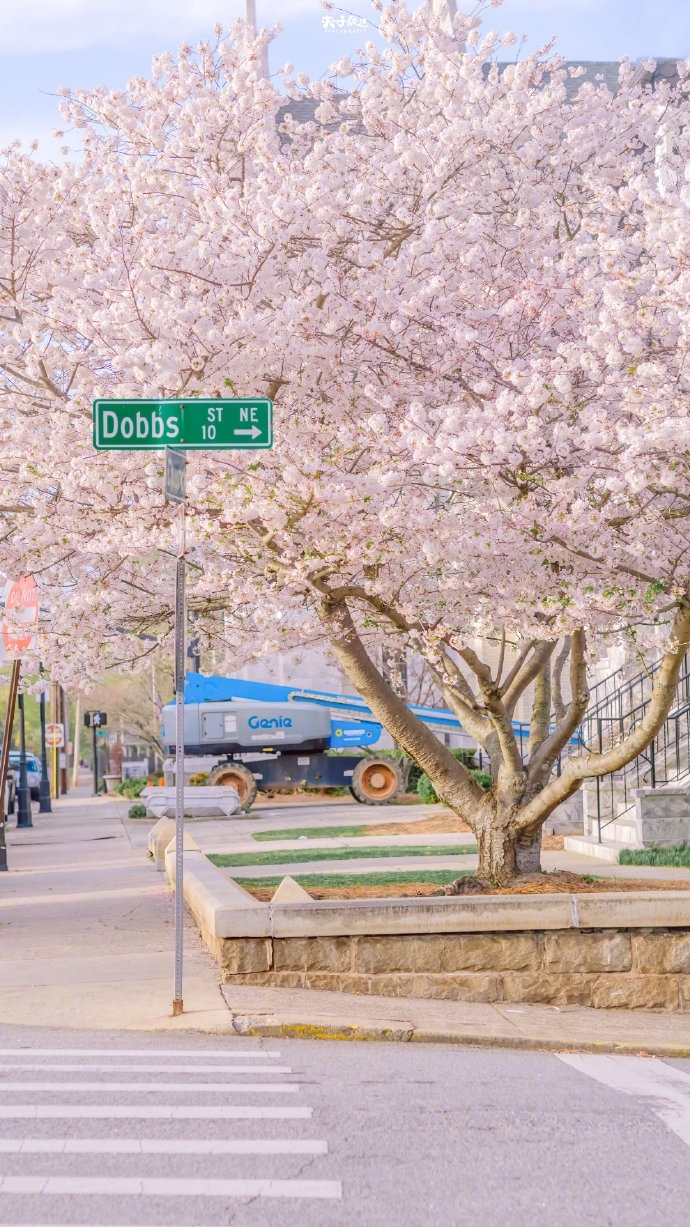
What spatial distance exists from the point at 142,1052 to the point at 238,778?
23255mm

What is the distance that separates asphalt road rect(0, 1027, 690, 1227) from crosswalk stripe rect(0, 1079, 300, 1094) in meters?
0.02

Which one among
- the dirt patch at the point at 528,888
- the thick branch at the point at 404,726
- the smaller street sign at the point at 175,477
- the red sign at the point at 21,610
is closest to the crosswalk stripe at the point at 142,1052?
the dirt patch at the point at 528,888

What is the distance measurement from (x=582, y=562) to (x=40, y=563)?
5.33 m

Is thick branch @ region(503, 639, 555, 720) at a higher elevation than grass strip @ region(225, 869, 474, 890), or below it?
higher

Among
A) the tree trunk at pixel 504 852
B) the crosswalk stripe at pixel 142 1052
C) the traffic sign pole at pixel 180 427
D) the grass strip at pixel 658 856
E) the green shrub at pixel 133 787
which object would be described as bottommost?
the green shrub at pixel 133 787

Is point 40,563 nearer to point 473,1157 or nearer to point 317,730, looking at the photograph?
point 473,1157

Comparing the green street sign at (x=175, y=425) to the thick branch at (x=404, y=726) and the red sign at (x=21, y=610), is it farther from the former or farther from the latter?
the red sign at (x=21, y=610)

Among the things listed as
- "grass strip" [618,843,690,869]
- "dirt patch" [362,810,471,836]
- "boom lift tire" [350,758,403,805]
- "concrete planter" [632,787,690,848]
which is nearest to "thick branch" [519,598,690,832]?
"grass strip" [618,843,690,869]

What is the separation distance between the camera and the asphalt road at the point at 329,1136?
506cm

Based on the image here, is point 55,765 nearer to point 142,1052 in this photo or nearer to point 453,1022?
point 453,1022

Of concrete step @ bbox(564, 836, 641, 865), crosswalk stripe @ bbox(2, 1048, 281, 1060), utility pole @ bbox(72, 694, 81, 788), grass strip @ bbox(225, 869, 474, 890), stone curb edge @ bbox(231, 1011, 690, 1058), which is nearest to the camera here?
crosswalk stripe @ bbox(2, 1048, 281, 1060)

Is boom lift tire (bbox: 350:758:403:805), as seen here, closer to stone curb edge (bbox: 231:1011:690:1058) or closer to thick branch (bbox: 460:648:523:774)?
thick branch (bbox: 460:648:523:774)

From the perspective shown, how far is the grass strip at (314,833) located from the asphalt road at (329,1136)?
13.4 meters

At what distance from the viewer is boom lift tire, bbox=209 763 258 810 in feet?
101
